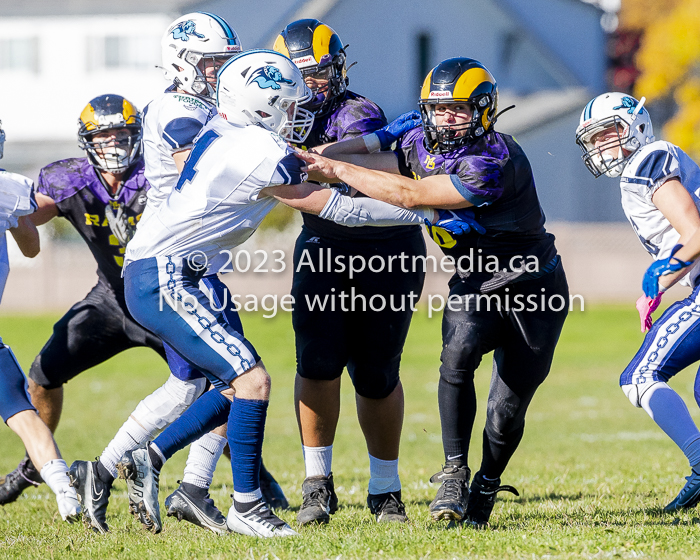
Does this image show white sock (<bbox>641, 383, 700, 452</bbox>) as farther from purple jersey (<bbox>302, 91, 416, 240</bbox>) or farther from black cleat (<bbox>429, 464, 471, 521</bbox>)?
purple jersey (<bbox>302, 91, 416, 240</bbox>)

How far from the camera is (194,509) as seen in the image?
425 cm

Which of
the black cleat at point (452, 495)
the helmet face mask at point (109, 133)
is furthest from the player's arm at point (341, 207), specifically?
the helmet face mask at point (109, 133)

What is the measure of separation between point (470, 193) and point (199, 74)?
1579mm

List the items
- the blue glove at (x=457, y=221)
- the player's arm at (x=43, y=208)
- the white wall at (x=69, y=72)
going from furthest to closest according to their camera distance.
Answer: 1. the white wall at (x=69, y=72)
2. the player's arm at (x=43, y=208)
3. the blue glove at (x=457, y=221)

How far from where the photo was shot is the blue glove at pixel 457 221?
409 cm

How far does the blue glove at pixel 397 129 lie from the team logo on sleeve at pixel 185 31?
1.06 metres

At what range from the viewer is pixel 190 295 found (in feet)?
12.7

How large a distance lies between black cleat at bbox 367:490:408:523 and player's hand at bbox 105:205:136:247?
2.03 m

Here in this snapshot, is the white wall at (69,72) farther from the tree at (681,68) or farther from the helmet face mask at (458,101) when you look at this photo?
the helmet face mask at (458,101)

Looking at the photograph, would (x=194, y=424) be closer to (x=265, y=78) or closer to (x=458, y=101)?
(x=265, y=78)

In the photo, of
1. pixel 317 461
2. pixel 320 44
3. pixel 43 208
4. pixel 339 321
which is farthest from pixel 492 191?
pixel 43 208

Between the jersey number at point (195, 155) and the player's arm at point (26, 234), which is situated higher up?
the jersey number at point (195, 155)

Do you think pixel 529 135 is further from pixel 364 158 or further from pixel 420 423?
pixel 364 158

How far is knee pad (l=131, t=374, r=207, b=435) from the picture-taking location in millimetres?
4496
